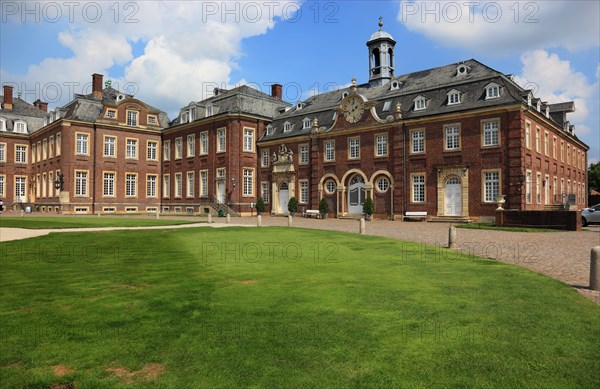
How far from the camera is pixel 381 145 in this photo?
33594 millimetres

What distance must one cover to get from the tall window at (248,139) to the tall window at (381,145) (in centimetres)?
1411

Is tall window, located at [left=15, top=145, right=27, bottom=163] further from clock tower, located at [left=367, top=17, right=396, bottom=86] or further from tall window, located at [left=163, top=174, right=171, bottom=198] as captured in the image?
clock tower, located at [left=367, top=17, right=396, bottom=86]

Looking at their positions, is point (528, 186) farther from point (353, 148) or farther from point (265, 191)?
point (265, 191)

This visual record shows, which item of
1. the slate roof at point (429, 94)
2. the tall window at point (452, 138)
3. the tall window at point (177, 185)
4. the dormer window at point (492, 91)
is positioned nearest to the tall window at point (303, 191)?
the slate roof at point (429, 94)

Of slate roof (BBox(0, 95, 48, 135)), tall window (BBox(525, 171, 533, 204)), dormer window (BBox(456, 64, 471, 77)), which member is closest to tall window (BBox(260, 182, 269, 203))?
dormer window (BBox(456, 64, 471, 77))

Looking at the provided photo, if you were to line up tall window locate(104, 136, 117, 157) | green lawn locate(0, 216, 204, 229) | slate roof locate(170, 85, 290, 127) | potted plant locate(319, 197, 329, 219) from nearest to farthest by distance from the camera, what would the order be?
green lawn locate(0, 216, 204, 229) < potted plant locate(319, 197, 329, 219) < slate roof locate(170, 85, 290, 127) < tall window locate(104, 136, 117, 157)

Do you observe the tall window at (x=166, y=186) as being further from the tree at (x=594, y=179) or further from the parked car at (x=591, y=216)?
the tree at (x=594, y=179)

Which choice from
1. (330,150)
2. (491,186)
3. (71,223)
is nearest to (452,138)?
(491,186)

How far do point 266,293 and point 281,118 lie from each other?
120 ft

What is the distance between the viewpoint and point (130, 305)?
21.6 ft

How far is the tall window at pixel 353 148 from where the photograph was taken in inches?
1379

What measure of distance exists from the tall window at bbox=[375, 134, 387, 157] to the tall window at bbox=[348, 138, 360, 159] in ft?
5.81

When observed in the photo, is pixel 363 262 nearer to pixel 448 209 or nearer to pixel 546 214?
pixel 546 214

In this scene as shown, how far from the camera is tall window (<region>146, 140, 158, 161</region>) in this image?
49844 millimetres
